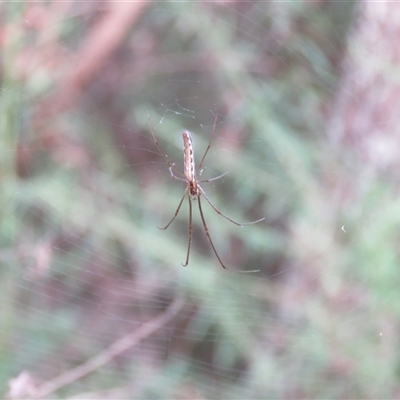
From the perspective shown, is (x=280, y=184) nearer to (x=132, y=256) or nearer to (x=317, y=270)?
(x=317, y=270)

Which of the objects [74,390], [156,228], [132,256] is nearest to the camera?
[74,390]

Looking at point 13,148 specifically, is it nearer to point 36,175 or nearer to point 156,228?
point 36,175

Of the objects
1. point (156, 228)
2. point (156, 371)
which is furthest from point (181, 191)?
point (156, 371)

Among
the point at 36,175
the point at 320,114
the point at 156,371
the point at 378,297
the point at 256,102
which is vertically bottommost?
the point at 156,371

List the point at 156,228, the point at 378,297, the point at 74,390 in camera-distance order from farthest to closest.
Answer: the point at 156,228 → the point at 74,390 → the point at 378,297

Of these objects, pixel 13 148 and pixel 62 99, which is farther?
pixel 62 99

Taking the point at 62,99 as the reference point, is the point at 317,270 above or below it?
below
